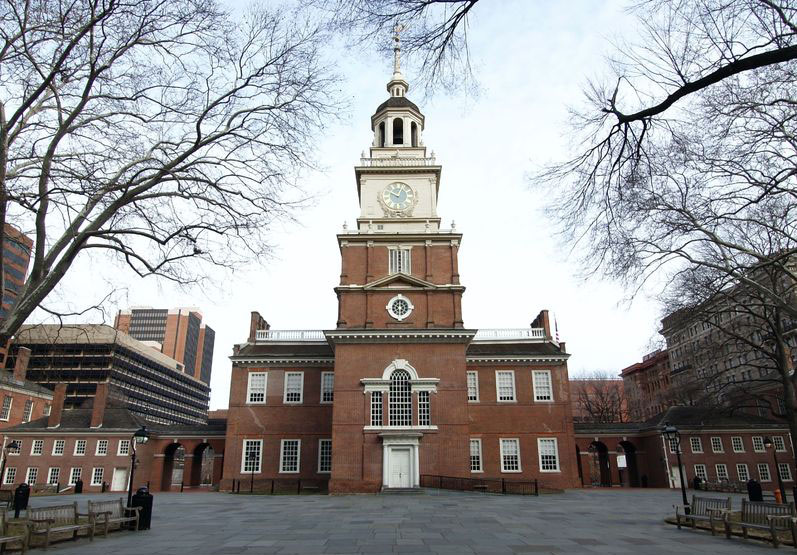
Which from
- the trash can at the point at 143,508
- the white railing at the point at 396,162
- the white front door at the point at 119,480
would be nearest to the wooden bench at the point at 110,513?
the trash can at the point at 143,508

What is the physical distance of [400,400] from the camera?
102ft

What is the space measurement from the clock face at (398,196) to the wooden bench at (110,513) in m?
24.7

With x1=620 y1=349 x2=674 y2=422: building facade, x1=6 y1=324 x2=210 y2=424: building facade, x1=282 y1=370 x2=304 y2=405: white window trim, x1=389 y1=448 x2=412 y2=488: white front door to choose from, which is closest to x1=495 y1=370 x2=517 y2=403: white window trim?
x1=389 y1=448 x2=412 y2=488: white front door

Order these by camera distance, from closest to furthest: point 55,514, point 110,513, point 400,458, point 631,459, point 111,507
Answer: point 55,514 < point 110,513 < point 111,507 < point 400,458 < point 631,459

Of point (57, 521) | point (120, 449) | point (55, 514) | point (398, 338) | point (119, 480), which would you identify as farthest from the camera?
point (120, 449)

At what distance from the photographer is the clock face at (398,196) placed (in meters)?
36.2

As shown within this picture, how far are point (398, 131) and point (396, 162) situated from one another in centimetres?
349

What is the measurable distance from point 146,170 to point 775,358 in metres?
26.6

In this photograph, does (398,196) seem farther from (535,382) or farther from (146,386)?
(146,386)

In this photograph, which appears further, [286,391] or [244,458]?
[286,391]

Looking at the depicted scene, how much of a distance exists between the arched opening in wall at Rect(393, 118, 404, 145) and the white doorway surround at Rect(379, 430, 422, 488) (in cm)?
2056

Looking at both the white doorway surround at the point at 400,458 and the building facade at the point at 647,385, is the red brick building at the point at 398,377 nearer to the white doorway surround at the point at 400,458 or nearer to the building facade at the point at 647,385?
the white doorway surround at the point at 400,458

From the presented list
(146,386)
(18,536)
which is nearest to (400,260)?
(18,536)

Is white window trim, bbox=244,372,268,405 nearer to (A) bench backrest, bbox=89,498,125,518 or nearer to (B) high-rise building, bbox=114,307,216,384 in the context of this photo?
(A) bench backrest, bbox=89,498,125,518
